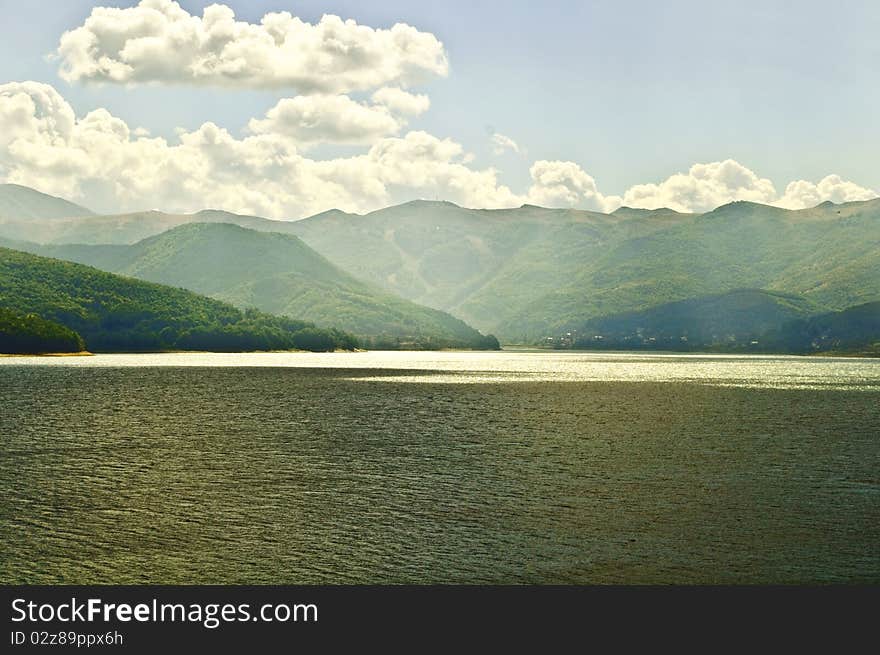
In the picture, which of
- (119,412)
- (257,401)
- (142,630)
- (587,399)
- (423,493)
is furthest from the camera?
(587,399)

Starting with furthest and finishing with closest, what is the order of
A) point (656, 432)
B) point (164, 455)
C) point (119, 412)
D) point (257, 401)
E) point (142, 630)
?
point (257, 401) < point (119, 412) < point (656, 432) < point (164, 455) < point (142, 630)

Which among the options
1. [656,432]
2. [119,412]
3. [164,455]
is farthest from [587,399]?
[164,455]

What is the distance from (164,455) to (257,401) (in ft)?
232

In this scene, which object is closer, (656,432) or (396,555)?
(396,555)

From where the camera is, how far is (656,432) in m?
112

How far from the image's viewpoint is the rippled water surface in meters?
44.5

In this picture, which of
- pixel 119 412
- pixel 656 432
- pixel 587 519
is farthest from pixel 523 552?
pixel 119 412

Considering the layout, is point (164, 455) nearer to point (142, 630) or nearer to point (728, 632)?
point (142, 630)

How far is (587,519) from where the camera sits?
56.2 m

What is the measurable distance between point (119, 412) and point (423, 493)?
76.7 metres

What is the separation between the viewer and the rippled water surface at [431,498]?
44469 millimetres

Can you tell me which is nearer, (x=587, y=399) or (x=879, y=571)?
(x=879, y=571)

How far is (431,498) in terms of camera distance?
62594mm

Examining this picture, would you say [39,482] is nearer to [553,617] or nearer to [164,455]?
[164,455]
